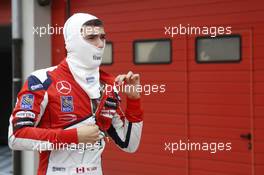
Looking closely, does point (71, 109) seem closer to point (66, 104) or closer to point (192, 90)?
point (66, 104)

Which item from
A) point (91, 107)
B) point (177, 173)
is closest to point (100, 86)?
point (91, 107)

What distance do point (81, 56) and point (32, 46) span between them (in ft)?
14.6

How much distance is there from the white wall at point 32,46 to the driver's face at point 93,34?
4374 mm

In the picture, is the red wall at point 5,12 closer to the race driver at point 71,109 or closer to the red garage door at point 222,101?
the red garage door at point 222,101

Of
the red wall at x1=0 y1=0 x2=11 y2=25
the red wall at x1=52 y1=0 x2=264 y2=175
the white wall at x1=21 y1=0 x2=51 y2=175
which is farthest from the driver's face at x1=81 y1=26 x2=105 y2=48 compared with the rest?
the red wall at x1=0 y1=0 x2=11 y2=25

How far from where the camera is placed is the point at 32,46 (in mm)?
6648

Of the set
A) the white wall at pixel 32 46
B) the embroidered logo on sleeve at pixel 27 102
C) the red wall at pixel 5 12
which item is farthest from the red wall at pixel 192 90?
the embroidered logo on sleeve at pixel 27 102

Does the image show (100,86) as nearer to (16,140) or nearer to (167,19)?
(16,140)

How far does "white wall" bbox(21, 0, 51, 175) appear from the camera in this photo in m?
6.62

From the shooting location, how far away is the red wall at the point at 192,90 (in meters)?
4.96

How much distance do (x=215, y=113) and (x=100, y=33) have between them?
3.07m

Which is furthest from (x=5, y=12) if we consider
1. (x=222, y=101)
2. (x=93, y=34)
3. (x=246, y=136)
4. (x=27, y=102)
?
(x=27, y=102)

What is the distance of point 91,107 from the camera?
7.79ft

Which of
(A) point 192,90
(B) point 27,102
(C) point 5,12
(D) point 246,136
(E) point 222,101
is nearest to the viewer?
(B) point 27,102
